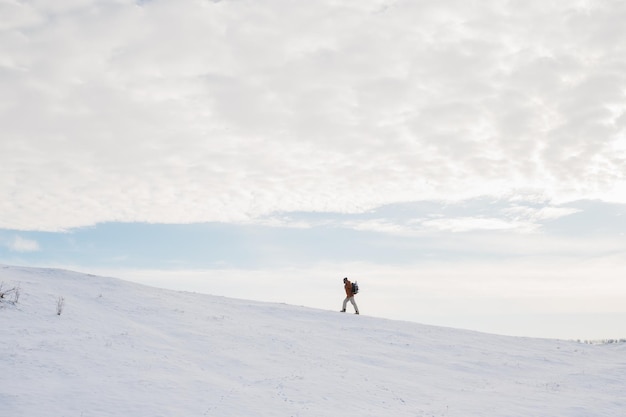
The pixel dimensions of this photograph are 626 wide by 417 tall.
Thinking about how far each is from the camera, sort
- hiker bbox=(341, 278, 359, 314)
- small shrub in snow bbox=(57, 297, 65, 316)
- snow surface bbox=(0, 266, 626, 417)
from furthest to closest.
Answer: hiker bbox=(341, 278, 359, 314), small shrub in snow bbox=(57, 297, 65, 316), snow surface bbox=(0, 266, 626, 417)

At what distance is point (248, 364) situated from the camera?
17.0 meters

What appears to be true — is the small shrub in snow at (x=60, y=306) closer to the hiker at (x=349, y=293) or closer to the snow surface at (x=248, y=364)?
the snow surface at (x=248, y=364)

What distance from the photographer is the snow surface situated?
13.0 metres

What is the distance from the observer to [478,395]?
55.8 ft

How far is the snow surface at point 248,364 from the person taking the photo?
12969 millimetres

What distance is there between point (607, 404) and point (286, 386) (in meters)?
10.4

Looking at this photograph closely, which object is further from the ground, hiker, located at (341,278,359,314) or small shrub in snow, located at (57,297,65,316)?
hiker, located at (341,278,359,314)

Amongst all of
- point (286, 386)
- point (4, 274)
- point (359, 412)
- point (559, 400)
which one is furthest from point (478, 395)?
point (4, 274)

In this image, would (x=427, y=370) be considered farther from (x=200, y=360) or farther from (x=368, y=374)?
(x=200, y=360)

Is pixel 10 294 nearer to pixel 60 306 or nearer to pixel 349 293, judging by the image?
pixel 60 306

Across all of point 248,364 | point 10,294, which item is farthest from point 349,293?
point 10,294

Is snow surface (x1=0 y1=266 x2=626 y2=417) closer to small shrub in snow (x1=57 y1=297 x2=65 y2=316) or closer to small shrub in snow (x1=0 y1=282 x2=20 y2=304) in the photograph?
small shrub in snow (x1=57 y1=297 x2=65 y2=316)

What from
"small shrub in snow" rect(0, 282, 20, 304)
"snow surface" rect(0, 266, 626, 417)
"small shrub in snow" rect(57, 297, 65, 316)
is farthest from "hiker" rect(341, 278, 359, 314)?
"small shrub in snow" rect(0, 282, 20, 304)

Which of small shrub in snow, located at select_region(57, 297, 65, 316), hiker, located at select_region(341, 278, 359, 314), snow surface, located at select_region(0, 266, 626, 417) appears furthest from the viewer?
hiker, located at select_region(341, 278, 359, 314)
